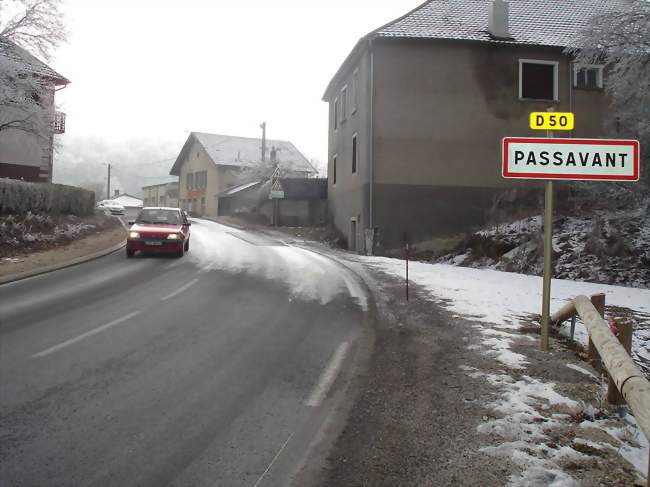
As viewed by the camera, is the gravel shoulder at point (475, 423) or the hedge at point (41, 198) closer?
the gravel shoulder at point (475, 423)

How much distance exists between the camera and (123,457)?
3.38 metres

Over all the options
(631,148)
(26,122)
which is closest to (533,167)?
(631,148)

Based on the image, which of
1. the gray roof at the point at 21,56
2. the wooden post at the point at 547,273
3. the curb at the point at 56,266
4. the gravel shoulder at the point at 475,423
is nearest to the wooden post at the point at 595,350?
the gravel shoulder at the point at 475,423

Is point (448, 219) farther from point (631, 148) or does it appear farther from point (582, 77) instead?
point (631, 148)

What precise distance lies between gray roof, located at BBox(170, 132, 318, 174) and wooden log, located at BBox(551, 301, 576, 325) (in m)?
42.0

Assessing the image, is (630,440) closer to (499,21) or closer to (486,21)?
(499,21)

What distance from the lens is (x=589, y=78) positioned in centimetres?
2089

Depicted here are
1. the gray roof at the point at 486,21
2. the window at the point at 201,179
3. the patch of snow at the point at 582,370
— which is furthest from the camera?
the window at the point at 201,179

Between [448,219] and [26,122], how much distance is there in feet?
57.9

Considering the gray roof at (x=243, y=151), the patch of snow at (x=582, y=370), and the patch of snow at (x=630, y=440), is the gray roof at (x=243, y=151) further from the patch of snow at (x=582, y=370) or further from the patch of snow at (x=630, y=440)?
the patch of snow at (x=630, y=440)

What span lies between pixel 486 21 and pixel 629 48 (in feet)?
34.3

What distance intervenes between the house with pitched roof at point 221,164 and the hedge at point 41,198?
2484 centimetres

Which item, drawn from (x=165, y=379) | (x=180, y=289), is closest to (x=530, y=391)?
(x=165, y=379)

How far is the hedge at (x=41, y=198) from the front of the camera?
15.2 metres
